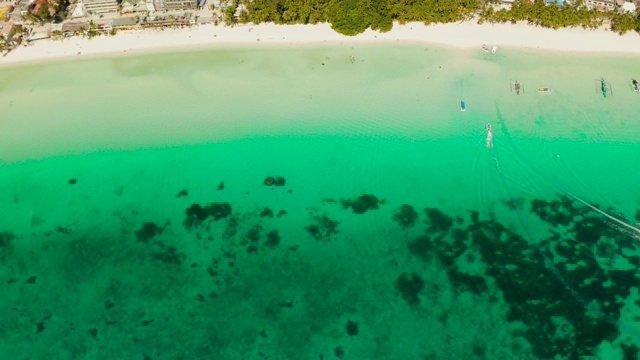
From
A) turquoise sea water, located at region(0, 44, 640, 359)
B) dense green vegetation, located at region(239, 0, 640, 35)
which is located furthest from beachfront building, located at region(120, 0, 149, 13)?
dense green vegetation, located at region(239, 0, 640, 35)

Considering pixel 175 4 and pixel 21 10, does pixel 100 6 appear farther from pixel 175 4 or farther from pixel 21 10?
pixel 21 10

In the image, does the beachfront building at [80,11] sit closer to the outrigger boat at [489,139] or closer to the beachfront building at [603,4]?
the outrigger boat at [489,139]

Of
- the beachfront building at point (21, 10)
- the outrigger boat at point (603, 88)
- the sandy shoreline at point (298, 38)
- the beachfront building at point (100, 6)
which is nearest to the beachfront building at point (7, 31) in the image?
the beachfront building at point (21, 10)

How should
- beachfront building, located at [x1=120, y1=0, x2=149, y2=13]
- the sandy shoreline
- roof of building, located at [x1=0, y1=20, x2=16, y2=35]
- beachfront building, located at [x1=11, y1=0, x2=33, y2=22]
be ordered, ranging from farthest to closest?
beachfront building, located at [x1=120, y1=0, x2=149, y2=13]
beachfront building, located at [x1=11, y1=0, x2=33, y2=22]
roof of building, located at [x1=0, y1=20, x2=16, y2=35]
the sandy shoreline

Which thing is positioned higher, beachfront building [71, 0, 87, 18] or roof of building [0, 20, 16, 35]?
beachfront building [71, 0, 87, 18]

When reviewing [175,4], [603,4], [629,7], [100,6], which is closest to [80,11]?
[100,6]

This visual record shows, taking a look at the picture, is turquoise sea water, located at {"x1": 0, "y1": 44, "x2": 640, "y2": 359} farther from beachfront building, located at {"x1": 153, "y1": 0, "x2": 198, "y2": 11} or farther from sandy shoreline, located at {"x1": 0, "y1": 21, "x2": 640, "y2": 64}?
beachfront building, located at {"x1": 153, "y1": 0, "x2": 198, "y2": 11}

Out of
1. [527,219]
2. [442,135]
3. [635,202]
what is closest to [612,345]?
[527,219]

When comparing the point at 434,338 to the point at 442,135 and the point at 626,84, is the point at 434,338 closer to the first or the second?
the point at 442,135
